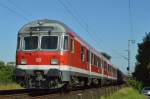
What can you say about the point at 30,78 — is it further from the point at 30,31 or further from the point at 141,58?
the point at 141,58

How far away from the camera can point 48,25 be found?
24453 millimetres

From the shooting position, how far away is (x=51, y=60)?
23.4 meters

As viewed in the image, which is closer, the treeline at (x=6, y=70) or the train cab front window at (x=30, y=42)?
the train cab front window at (x=30, y=42)

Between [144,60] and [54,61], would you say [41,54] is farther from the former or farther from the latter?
[144,60]

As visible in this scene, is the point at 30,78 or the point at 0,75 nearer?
the point at 30,78

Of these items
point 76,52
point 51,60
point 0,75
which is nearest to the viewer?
point 51,60

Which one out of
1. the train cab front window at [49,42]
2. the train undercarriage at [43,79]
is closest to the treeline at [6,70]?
the train cab front window at [49,42]

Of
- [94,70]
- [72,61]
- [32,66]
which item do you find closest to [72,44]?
[72,61]

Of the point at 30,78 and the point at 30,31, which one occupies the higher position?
the point at 30,31

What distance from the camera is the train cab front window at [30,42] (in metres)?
24.2

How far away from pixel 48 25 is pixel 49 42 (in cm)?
96

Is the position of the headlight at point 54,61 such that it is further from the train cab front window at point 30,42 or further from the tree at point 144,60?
the tree at point 144,60

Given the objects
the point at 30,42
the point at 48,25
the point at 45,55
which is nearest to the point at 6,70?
the point at 30,42

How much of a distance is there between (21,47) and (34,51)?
78 centimetres
